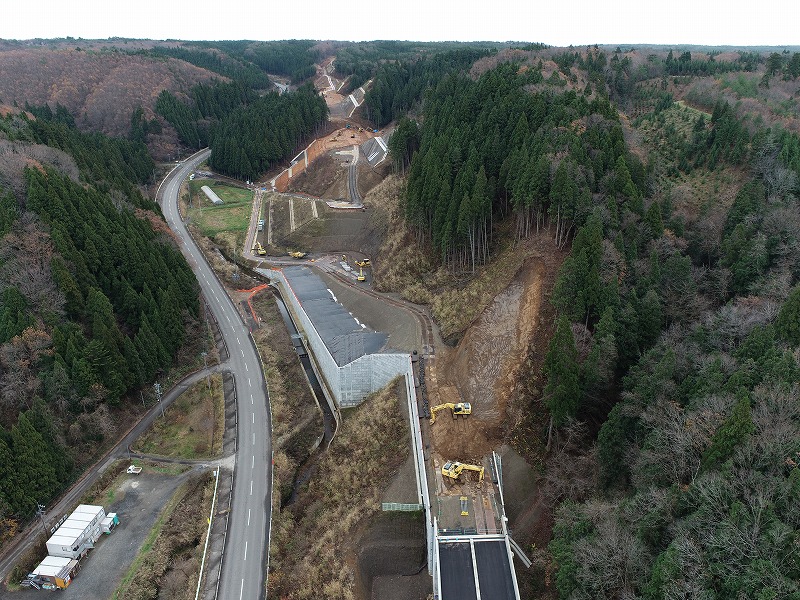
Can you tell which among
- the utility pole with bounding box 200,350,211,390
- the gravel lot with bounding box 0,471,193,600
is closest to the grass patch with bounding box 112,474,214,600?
the gravel lot with bounding box 0,471,193,600

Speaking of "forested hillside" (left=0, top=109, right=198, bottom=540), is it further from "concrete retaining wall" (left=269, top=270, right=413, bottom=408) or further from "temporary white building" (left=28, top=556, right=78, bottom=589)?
"concrete retaining wall" (left=269, top=270, right=413, bottom=408)

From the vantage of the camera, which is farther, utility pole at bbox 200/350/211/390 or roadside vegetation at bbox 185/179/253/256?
roadside vegetation at bbox 185/179/253/256

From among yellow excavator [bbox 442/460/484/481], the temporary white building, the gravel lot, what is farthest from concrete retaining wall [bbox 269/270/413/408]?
the temporary white building

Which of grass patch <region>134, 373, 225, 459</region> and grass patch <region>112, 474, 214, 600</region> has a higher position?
grass patch <region>134, 373, 225, 459</region>

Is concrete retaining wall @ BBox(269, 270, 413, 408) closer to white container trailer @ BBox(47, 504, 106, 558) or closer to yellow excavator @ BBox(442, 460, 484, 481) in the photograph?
yellow excavator @ BBox(442, 460, 484, 481)

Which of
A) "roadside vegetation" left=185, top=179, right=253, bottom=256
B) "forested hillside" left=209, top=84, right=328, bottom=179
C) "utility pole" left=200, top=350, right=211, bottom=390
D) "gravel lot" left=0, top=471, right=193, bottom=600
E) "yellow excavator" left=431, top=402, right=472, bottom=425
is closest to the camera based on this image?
"gravel lot" left=0, top=471, right=193, bottom=600

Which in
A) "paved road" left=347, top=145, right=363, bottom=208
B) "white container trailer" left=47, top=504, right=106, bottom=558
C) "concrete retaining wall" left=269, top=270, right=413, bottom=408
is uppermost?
"paved road" left=347, top=145, right=363, bottom=208

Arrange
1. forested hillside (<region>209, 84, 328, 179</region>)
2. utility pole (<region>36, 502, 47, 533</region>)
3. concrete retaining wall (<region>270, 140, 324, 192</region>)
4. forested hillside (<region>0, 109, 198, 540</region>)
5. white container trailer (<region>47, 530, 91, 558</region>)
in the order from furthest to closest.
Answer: forested hillside (<region>209, 84, 328, 179</region>) < concrete retaining wall (<region>270, 140, 324, 192</region>) < forested hillside (<region>0, 109, 198, 540</region>) < utility pole (<region>36, 502, 47, 533</region>) < white container trailer (<region>47, 530, 91, 558</region>)

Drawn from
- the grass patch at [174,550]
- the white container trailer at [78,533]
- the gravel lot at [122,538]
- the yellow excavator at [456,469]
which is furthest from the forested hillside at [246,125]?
the yellow excavator at [456,469]

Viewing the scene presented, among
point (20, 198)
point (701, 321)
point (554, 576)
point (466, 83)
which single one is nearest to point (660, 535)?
point (554, 576)
